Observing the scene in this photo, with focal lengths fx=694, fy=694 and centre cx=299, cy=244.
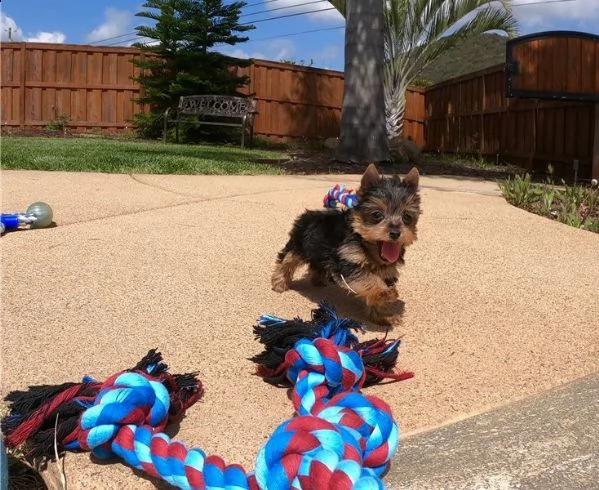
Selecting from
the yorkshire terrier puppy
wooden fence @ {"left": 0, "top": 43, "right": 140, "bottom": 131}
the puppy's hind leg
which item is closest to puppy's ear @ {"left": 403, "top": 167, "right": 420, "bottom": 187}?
the yorkshire terrier puppy

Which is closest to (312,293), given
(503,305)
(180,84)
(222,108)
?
(503,305)

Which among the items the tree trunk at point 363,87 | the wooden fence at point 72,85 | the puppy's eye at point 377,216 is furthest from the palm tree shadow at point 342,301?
the wooden fence at point 72,85

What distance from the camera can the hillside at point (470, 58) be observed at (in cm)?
4175

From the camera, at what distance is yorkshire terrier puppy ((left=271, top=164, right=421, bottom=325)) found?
12.4ft

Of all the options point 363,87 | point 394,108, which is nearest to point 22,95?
point 394,108

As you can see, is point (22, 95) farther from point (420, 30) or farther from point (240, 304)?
point (240, 304)

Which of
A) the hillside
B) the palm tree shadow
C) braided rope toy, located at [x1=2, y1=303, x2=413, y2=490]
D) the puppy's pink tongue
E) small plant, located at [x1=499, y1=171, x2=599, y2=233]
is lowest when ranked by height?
braided rope toy, located at [x1=2, y1=303, x2=413, y2=490]

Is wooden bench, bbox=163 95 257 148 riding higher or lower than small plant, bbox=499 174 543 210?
higher

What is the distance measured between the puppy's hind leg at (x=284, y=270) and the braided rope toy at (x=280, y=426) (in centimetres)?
117

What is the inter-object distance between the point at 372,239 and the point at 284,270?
35.5 inches

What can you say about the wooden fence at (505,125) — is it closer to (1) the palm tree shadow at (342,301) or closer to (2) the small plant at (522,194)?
(2) the small plant at (522,194)

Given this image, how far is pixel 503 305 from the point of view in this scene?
441cm

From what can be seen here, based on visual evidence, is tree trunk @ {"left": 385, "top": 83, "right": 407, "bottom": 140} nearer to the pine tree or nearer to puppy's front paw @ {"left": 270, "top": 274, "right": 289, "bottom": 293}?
the pine tree

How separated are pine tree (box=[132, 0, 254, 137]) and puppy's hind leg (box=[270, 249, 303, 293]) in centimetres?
1769
